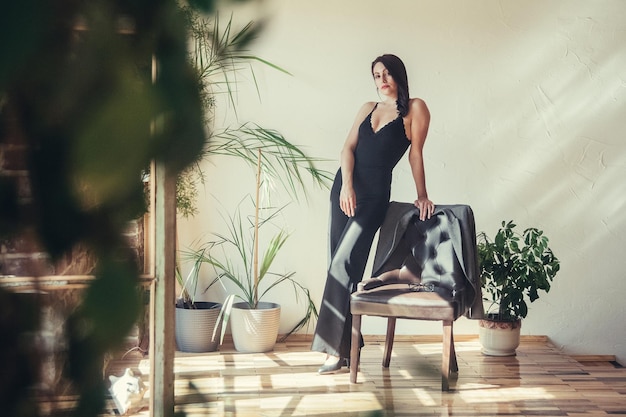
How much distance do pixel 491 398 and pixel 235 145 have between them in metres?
2.02

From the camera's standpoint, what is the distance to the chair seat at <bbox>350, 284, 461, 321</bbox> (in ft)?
12.5

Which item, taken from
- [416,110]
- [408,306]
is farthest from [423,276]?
[416,110]

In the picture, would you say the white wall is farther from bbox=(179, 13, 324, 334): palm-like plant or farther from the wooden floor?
the wooden floor

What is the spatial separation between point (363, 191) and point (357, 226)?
0.19 meters

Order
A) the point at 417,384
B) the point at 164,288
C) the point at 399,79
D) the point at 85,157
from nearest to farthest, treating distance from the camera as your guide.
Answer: the point at 85,157 → the point at 164,288 → the point at 417,384 → the point at 399,79

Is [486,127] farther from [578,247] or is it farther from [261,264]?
[261,264]

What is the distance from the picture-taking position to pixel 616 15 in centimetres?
494

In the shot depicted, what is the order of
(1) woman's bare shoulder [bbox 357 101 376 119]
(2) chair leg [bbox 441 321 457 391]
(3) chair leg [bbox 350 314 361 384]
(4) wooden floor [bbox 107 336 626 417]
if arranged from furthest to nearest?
(1) woman's bare shoulder [bbox 357 101 376 119]
(3) chair leg [bbox 350 314 361 384]
(2) chair leg [bbox 441 321 457 391]
(4) wooden floor [bbox 107 336 626 417]

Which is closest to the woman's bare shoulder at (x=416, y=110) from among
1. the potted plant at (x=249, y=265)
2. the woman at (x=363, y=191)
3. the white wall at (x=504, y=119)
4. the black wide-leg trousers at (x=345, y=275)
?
the woman at (x=363, y=191)

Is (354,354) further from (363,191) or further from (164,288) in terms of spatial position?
(164,288)

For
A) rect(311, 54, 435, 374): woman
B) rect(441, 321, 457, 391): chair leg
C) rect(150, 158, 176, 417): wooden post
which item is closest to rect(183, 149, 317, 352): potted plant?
rect(311, 54, 435, 374): woman

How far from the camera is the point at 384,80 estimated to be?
431 cm

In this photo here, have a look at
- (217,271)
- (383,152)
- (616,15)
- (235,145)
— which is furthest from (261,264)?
(616,15)

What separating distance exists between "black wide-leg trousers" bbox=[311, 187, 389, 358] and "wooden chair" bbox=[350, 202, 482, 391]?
0.08 m
